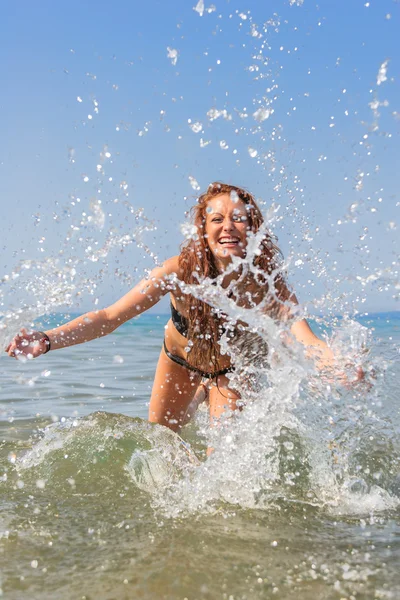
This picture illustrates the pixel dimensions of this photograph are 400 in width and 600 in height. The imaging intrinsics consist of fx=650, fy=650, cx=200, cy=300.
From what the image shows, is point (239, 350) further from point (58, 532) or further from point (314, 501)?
point (58, 532)

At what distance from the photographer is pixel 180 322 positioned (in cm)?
453

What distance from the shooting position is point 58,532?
3006 mm

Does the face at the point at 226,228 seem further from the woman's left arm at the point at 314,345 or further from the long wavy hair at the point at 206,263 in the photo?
the woman's left arm at the point at 314,345

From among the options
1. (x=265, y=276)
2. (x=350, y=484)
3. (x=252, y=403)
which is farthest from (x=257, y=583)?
(x=265, y=276)

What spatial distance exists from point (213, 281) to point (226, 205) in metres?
0.51

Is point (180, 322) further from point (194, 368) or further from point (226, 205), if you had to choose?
point (226, 205)

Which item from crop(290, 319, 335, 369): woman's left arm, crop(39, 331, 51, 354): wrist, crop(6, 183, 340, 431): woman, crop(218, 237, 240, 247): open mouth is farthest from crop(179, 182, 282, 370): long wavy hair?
crop(39, 331, 51, 354): wrist

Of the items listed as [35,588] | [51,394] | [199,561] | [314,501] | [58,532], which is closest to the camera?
[35,588]

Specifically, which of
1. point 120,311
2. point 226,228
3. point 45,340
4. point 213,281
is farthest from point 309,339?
point 45,340

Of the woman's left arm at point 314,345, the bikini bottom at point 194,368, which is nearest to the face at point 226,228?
the woman's left arm at point 314,345

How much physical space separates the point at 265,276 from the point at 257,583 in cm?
220

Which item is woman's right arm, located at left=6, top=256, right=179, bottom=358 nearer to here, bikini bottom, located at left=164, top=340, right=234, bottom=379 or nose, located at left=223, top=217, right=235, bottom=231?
nose, located at left=223, top=217, right=235, bottom=231

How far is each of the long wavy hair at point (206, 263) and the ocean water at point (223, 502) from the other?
0.48 metres

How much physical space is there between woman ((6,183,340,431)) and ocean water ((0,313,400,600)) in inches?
16.0
